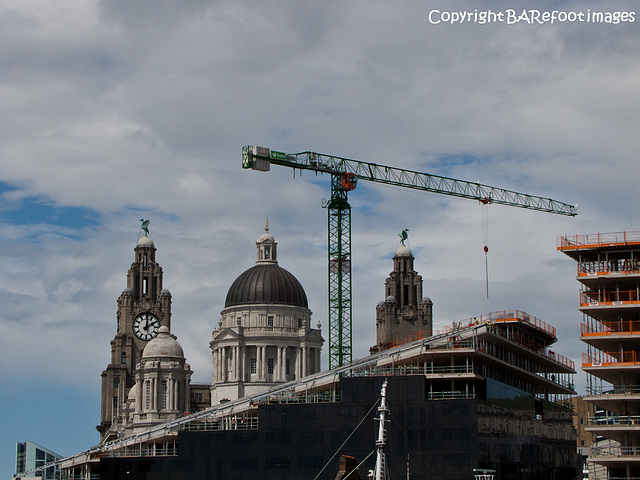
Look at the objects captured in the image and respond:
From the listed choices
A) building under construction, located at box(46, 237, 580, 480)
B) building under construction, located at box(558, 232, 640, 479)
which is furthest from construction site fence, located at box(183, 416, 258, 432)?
building under construction, located at box(558, 232, 640, 479)

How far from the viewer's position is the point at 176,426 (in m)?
148

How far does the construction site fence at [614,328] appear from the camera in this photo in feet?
430

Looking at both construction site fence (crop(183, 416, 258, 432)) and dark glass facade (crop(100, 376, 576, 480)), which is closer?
dark glass facade (crop(100, 376, 576, 480))

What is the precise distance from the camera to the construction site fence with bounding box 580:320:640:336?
430ft

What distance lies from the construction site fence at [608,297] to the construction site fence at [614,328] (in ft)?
7.09

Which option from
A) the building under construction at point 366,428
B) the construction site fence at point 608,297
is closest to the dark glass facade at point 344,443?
the building under construction at point 366,428

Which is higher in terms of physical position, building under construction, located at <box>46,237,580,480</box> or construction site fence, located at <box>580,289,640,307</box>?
construction site fence, located at <box>580,289,640,307</box>

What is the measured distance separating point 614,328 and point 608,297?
3364 mm

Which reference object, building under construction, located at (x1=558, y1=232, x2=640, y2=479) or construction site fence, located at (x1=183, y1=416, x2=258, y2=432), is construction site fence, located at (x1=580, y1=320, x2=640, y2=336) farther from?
construction site fence, located at (x1=183, y1=416, x2=258, y2=432)

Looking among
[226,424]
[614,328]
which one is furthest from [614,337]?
[226,424]

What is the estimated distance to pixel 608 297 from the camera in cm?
13425

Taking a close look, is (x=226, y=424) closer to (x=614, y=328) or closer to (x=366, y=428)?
(x=366, y=428)

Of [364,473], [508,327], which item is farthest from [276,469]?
[508,327]

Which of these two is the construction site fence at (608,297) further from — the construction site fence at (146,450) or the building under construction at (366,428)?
the construction site fence at (146,450)
